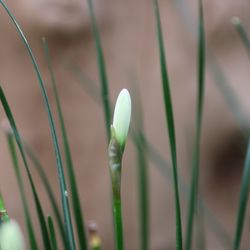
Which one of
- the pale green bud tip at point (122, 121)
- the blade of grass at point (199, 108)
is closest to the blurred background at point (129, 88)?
the blade of grass at point (199, 108)

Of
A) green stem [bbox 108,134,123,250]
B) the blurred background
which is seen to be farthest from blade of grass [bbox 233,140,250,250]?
the blurred background

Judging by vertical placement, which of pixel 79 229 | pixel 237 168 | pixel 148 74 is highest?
pixel 148 74

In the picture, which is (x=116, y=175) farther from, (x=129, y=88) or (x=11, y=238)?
(x=129, y=88)

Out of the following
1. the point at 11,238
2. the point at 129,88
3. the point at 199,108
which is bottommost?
the point at 11,238

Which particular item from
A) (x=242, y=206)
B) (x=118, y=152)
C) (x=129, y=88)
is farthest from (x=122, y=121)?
(x=129, y=88)

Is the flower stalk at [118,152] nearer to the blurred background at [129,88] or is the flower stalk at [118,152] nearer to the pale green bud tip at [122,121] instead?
the pale green bud tip at [122,121]

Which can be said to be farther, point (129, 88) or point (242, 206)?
point (129, 88)

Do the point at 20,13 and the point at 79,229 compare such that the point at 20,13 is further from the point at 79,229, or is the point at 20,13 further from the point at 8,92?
the point at 79,229

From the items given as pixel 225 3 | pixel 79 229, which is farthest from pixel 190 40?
pixel 79 229
